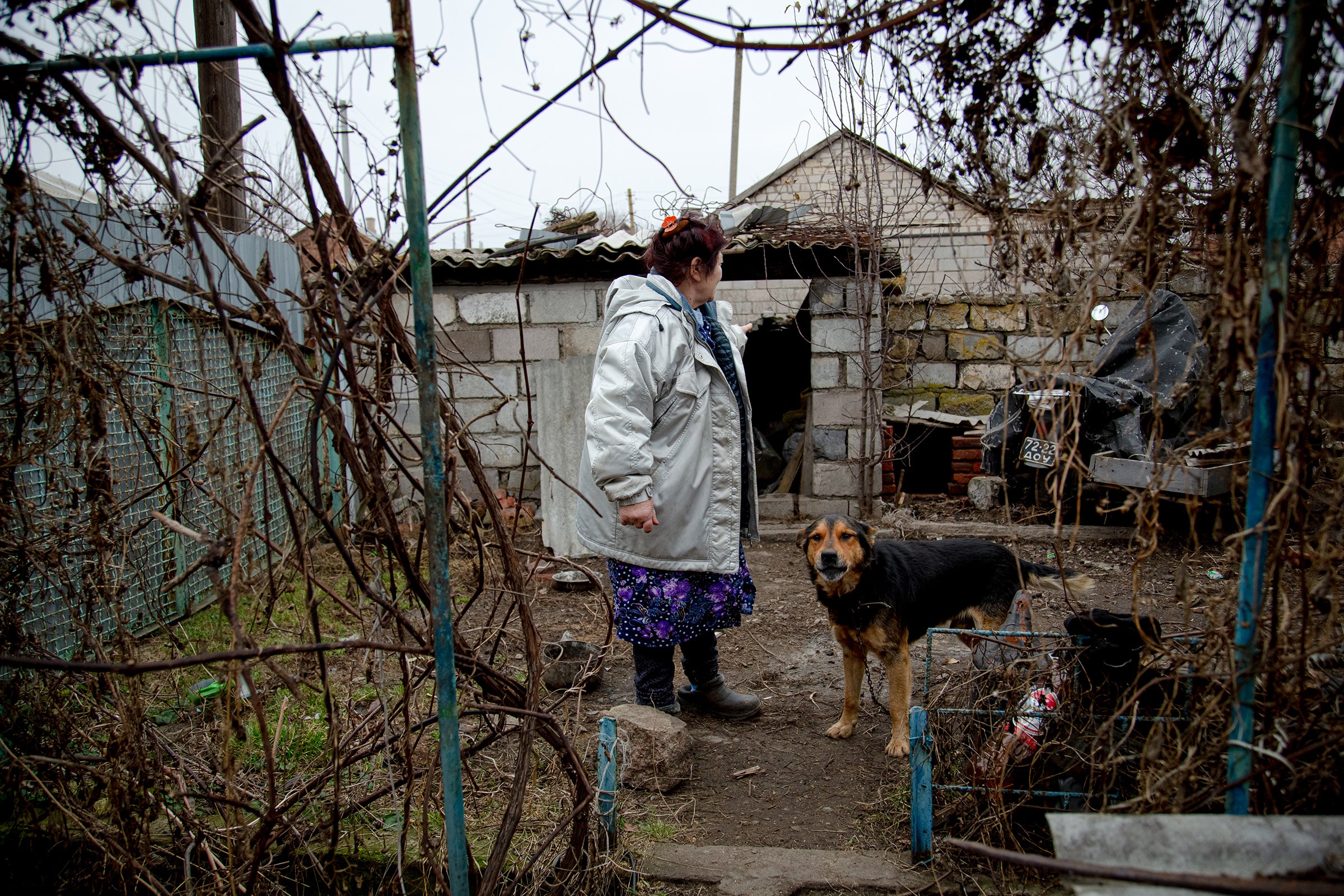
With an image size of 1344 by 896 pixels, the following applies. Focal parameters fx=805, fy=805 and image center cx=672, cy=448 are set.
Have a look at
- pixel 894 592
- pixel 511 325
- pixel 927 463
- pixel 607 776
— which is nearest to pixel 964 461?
pixel 927 463

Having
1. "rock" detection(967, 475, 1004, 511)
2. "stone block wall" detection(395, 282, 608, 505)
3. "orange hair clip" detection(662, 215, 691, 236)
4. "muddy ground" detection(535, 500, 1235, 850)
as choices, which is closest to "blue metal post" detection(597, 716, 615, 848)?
"muddy ground" detection(535, 500, 1235, 850)

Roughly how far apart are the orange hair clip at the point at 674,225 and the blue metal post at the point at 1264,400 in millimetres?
1911

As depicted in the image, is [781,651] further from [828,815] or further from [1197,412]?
[1197,412]

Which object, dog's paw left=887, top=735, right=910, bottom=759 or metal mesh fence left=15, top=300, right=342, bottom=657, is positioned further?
dog's paw left=887, top=735, right=910, bottom=759

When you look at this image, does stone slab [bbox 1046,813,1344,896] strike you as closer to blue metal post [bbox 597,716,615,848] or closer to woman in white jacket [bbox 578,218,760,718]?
blue metal post [bbox 597,716,615,848]

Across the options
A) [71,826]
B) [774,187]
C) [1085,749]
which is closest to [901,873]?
[1085,749]

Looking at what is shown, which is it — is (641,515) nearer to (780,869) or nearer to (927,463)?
(780,869)

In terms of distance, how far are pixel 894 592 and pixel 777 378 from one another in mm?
6713

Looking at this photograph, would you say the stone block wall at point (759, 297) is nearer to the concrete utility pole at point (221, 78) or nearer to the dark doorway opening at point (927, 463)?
the dark doorway opening at point (927, 463)

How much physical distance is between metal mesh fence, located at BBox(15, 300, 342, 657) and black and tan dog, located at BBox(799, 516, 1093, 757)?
1.85 m

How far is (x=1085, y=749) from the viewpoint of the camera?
2201 millimetres

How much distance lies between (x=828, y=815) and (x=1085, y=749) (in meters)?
0.91

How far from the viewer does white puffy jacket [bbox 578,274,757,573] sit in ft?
9.09

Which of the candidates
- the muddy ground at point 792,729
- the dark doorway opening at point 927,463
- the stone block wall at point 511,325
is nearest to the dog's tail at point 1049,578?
the muddy ground at point 792,729
